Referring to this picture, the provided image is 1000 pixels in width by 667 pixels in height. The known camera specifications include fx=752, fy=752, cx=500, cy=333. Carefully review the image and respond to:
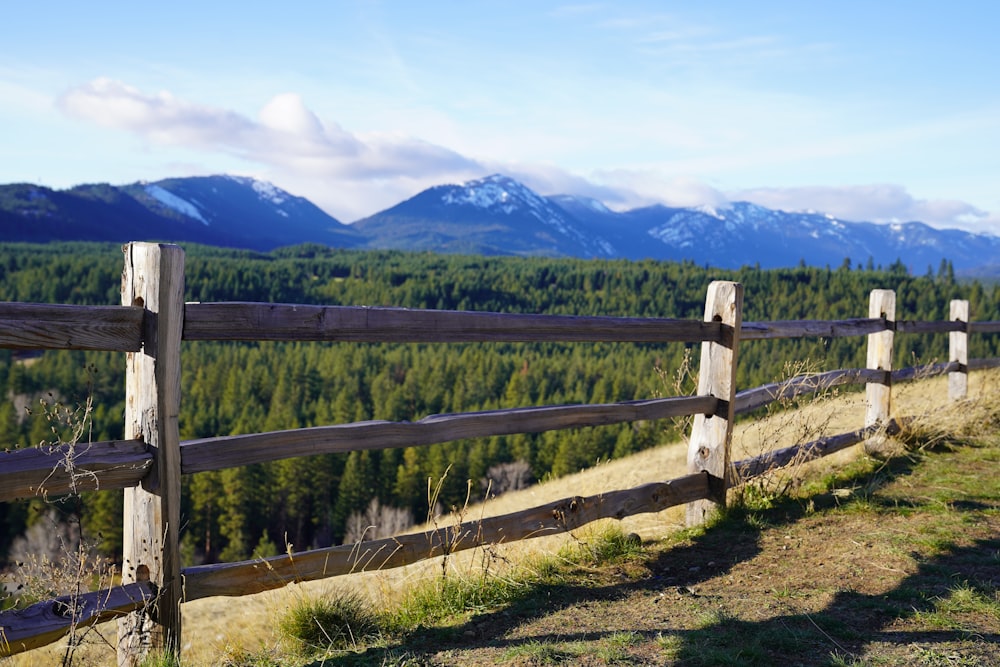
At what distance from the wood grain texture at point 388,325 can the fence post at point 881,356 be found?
3.86 m

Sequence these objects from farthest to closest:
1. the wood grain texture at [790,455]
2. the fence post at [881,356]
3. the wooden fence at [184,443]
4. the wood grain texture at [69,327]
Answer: the fence post at [881,356] < the wood grain texture at [790,455] < the wooden fence at [184,443] < the wood grain texture at [69,327]

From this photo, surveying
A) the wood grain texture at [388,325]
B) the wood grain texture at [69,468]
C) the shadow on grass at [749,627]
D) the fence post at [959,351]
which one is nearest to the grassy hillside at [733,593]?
the shadow on grass at [749,627]

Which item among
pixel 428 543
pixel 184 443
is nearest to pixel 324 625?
pixel 428 543

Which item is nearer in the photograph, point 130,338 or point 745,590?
point 130,338

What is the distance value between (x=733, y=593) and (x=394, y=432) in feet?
7.14

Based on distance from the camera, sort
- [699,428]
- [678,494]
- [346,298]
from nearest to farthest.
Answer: [678,494] → [699,428] → [346,298]

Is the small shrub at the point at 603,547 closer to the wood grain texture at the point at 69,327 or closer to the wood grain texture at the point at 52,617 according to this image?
the wood grain texture at the point at 52,617

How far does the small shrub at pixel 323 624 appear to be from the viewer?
3674mm

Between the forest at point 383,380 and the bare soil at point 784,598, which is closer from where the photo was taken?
the bare soil at point 784,598

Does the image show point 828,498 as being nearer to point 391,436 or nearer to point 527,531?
point 527,531

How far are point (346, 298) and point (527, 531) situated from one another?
13793 cm

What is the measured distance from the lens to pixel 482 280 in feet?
481

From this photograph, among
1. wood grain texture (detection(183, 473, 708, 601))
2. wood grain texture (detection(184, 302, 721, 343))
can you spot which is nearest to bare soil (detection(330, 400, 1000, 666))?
wood grain texture (detection(183, 473, 708, 601))

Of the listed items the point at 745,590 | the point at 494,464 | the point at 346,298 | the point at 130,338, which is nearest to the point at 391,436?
the point at 130,338
